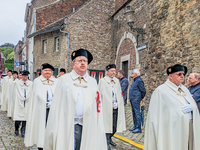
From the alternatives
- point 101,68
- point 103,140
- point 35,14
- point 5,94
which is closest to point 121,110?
point 103,140

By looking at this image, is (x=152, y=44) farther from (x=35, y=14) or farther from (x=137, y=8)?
(x=35, y=14)

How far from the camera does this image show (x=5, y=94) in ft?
37.7

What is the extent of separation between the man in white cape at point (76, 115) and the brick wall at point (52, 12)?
20.4m

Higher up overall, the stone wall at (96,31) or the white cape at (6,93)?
the stone wall at (96,31)

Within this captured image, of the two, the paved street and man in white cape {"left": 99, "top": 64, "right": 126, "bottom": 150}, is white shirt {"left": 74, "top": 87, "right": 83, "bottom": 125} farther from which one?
the paved street

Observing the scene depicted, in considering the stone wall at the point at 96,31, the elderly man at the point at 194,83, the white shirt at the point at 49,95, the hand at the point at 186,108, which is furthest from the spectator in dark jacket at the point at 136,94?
the stone wall at the point at 96,31

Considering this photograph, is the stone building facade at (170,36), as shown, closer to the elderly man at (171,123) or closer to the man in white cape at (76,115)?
the elderly man at (171,123)

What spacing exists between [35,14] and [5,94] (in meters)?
12.9

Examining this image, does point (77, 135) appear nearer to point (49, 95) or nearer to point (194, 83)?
point (49, 95)

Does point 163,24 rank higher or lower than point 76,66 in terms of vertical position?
higher

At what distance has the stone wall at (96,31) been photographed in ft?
60.8

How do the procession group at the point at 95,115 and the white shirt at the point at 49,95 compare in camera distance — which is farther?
the white shirt at the point at 49,95

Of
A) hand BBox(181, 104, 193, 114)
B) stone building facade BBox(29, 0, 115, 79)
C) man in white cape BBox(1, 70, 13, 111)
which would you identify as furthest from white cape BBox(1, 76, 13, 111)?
hand BBox(181, 104, 193, 114)

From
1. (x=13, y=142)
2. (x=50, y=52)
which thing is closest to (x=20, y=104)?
(x=13, y=142)
